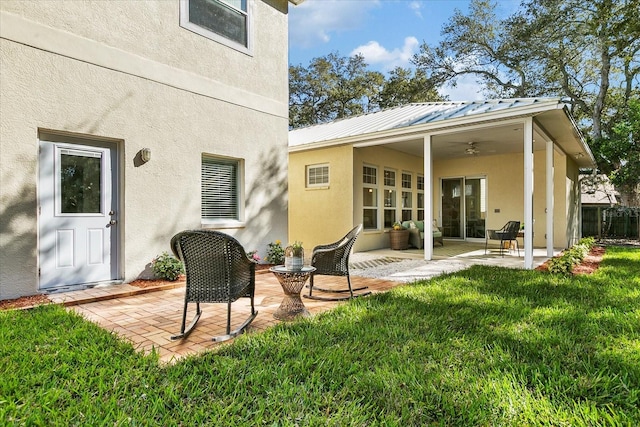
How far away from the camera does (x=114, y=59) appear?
5.28 m

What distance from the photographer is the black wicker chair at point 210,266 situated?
327 centimetres

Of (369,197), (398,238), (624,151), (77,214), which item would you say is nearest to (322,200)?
(369,197)

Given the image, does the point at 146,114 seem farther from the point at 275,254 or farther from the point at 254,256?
the point at 275,254

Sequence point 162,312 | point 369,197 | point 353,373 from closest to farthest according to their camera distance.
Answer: point 353,373
point 162,312
point 369,197

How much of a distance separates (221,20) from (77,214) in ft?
14.0

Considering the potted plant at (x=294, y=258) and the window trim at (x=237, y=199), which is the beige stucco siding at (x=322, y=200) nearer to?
the window trim at (x=237, y=199)

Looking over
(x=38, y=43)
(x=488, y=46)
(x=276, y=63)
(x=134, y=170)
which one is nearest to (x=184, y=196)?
(x=134, y=170)

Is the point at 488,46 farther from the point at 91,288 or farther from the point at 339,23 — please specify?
the point at 91,288

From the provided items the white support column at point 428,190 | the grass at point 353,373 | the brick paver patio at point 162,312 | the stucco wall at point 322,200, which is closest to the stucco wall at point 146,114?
the brick paver patio at point 162,312

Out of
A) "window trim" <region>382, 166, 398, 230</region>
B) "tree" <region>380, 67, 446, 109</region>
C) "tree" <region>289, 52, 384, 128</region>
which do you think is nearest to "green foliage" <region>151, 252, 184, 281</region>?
"window trim" <region>382, 166, 398, 230</region>

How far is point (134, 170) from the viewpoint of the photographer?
18.0 ft

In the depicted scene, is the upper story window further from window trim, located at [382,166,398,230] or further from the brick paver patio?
window trim, located at [382,166,398,230]

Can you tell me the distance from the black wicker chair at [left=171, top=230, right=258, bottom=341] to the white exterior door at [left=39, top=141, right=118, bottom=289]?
2538 mm

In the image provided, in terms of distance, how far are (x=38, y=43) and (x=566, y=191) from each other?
1263 cm
